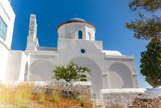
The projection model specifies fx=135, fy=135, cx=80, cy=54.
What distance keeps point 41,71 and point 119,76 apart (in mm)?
9184

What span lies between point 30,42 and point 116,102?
38.1ft

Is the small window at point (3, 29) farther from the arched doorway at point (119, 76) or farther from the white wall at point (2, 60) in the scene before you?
the arched doorway at point (119, 76)

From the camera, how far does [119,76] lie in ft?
54.1

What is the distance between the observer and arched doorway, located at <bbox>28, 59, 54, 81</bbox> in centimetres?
1401

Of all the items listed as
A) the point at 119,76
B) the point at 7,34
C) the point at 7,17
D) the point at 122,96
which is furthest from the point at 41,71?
the point at 119,76

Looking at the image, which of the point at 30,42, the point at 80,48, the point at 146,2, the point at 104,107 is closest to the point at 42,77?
the point at 30,42

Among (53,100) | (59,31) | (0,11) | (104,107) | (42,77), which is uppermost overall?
(59,31)

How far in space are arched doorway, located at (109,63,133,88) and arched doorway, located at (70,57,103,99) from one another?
4.66 feet

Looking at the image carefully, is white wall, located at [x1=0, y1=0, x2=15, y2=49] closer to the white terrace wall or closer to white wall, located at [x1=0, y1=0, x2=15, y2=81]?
white wall, located at [x1=0, y1=0, x2=15, y2=81]

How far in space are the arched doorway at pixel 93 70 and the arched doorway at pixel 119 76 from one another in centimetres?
142

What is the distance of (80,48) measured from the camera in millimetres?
16438

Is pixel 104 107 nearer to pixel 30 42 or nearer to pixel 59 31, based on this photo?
pixel 30 42

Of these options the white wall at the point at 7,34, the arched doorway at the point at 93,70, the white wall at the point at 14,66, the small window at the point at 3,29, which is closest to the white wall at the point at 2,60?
the white wall at the point at 7,34

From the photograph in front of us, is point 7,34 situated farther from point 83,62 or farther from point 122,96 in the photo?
point 122,96
